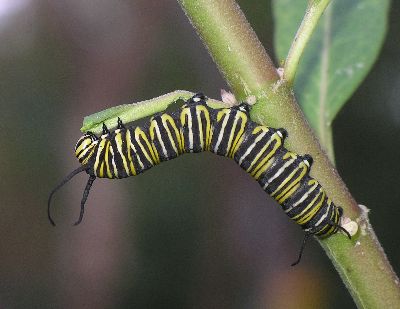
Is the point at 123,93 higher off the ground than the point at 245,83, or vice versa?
the point at 123,93

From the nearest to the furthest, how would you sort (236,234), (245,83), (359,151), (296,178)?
1. (245,83)
2. (296,178)
3. (236,234)
4. (359,151)

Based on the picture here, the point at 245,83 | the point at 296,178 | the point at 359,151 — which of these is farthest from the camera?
the point at 359,151

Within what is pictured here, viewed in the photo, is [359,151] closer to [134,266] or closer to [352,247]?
[134,266]

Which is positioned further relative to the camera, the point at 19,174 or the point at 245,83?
the point at 19,174

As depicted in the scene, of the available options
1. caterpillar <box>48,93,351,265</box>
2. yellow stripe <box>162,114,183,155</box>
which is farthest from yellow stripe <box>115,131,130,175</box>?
yellow stripe <box>162,114,183,155</box>

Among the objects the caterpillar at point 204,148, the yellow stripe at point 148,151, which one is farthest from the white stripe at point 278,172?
the yellow stripe at point 148,151

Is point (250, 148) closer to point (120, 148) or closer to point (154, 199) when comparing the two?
point (120, 148)

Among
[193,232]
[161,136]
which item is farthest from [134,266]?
[161,136]
